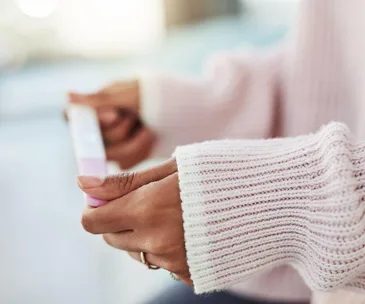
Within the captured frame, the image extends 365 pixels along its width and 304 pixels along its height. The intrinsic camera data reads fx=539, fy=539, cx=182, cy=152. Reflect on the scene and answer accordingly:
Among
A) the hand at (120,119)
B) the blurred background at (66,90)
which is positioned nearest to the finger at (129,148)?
the hand at (120,119)

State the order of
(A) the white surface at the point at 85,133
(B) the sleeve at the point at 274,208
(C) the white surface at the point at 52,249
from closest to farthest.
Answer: (B) the sleeve at the point at 274,208 < (A) the white surface at the point at 85,133 < (C) the white surface at the point at 52,249

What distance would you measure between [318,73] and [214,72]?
144 millimetres

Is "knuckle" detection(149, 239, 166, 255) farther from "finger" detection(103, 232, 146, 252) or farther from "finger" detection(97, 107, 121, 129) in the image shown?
"finger" detection(97, 107, 121, 129)

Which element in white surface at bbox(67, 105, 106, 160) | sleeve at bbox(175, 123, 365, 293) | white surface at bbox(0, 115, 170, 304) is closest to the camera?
sleeve at bbox(175, 123, 365, 293)

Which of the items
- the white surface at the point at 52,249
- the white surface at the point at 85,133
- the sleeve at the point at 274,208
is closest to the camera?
the sleeve at the point at 274,208

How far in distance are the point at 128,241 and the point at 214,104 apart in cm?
29

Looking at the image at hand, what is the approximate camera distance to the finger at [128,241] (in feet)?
1.37

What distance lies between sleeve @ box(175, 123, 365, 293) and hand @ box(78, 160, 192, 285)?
0.01 meters

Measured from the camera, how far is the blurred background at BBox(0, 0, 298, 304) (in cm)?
64

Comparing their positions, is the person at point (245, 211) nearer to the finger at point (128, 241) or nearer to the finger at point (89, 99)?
the finger at point (128, 241)

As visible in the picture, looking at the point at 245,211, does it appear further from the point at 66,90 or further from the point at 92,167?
the point at 66,90

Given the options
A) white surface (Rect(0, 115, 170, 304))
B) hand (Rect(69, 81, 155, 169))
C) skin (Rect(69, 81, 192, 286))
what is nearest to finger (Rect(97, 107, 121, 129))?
hand (Rect(69, 81, 155, 169))

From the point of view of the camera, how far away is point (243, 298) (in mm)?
628

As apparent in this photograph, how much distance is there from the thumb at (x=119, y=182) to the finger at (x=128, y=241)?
0.03 metres
